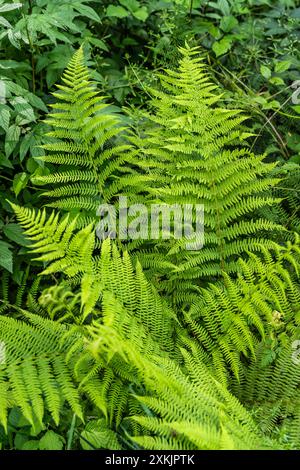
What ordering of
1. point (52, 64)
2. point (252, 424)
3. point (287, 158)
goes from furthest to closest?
point (287, 158), point (52, 64), point (252, 424)

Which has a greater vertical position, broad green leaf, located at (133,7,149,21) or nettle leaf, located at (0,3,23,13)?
nettle leaf, located at (0,3,23,13)

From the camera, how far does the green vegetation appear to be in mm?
1958

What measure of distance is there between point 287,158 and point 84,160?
1.03m

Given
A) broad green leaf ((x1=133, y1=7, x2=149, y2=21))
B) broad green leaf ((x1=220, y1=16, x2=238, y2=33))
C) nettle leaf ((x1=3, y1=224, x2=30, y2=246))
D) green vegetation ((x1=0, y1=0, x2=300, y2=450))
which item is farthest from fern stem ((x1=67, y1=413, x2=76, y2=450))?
broad green leaf ((x1=220, y1=16, x2=238, y2=33))

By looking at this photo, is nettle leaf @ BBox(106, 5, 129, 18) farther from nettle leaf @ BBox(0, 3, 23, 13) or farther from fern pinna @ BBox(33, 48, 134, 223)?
nettle leaf @ BBox(0, 3, 23, 13)

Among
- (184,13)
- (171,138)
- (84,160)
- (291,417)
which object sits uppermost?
(184,13)

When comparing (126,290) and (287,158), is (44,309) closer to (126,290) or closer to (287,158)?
(126,290)

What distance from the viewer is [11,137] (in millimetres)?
2416

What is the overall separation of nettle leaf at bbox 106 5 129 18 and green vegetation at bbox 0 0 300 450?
12 millimetres

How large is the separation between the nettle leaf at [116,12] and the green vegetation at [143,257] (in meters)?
0.01

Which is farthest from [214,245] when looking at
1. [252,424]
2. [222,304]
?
[252,424]

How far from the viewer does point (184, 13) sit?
3084mm

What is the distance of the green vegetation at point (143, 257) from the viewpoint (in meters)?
1.96

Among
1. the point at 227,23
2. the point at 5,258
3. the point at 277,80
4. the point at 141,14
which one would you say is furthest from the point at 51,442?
the point at 227,23
